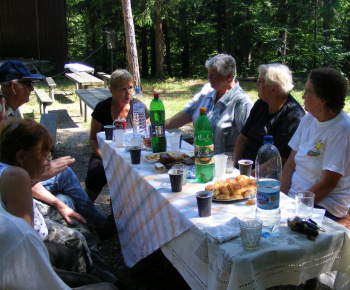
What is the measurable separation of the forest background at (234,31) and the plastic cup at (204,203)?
13107 mm

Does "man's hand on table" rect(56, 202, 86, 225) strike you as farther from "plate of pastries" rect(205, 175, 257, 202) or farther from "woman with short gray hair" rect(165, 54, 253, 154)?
"woman with short gray hair" rect(165, 54, 253, 154)

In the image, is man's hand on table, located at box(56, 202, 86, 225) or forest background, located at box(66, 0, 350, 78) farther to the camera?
forest background, located at box(66, 0, 350, 78)

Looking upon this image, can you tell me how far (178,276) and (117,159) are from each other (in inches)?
40.3

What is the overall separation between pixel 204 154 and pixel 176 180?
0.23m

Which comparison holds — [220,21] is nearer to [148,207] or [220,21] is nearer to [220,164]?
[220,164]

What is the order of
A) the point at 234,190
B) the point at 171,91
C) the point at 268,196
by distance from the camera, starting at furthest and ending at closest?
1. the point at 171,91
2. the point at 234,190
3. the point at 268,196

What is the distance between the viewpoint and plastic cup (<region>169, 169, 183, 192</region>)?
2078mm

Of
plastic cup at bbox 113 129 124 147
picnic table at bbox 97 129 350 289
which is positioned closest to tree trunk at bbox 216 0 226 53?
plastic cup at bbox 113 129 124 147

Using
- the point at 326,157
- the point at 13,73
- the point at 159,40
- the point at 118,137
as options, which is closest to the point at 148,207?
the point at 118,137

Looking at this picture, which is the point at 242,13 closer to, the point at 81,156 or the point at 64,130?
the point at 64,130

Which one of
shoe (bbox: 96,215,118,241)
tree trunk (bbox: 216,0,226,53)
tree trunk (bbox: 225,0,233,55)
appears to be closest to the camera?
shoe (bbox: 96,215,118,241)

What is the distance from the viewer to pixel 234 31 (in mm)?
16734

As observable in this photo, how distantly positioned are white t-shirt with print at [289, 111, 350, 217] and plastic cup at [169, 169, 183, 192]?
908mm

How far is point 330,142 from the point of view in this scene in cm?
227
